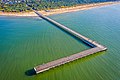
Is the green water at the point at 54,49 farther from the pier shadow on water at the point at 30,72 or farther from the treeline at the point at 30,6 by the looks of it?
the treeline at the point at 30,6

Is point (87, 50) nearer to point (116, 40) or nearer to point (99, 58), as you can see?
point (99, 58)

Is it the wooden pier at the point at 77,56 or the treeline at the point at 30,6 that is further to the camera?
the treeline at the point at 30,6

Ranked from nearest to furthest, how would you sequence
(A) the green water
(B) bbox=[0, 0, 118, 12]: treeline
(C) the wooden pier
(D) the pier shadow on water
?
(D) the pier shadow on water, (A) the green water, (C) the wooden pier, (B) bbox=[0, 0, 118, 12]: treeline

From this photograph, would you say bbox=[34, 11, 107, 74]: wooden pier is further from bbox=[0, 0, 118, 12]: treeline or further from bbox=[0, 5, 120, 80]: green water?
bbox=[0, 0, 118, 12]: treeline

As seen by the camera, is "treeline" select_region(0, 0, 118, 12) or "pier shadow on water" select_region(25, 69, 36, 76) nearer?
"pier shadow on water" select_region(25, 69, 36, 76)

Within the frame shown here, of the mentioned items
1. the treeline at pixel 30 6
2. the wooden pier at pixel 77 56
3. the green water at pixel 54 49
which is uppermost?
the treeline at pixel 30 6

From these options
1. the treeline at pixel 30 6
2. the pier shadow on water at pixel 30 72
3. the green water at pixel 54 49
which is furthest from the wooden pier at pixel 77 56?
the treeline at pixel 30 6

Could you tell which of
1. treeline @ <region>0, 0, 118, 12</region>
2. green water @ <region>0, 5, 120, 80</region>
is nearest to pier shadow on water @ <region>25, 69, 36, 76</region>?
green water @ <region>0, 5, 120, 80</region>

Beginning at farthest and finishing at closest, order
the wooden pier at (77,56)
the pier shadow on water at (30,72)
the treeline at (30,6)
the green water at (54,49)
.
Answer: the treeline at (30,6) → the wooden pier at (77,56) → the green water at (54,49) → the pier shadow on water at (30,72)

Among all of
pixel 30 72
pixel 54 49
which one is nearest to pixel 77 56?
pixel 54 49

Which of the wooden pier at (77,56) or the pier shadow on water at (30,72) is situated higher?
the wooden pier at (77,56)
